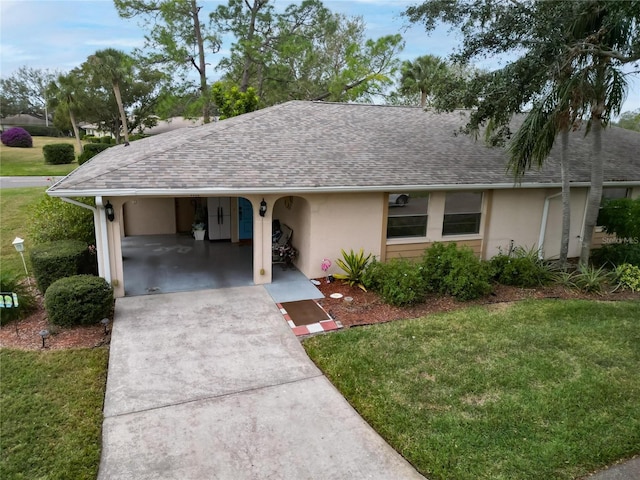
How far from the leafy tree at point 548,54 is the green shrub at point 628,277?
11.1 feet

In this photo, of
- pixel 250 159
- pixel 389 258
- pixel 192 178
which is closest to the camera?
pixel 192 178

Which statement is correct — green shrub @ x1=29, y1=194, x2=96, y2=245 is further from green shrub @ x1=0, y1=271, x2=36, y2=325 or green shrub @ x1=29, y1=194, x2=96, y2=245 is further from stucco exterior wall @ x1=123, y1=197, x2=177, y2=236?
stucco exterior wall @ x1=123, y1=197, x2=177, y2=236

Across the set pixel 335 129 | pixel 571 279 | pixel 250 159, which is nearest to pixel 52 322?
pixel 250 159

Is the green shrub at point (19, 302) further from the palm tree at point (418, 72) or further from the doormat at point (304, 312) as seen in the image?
the palm tree at point (418, 72)

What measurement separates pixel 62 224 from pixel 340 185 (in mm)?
Answer: 7371

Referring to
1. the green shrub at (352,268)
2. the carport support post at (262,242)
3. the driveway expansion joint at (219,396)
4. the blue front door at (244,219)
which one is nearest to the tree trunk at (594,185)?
the green shrub at (352,268)

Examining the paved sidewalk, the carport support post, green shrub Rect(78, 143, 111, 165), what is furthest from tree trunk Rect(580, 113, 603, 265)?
green shrub Rect(78, 143, 111, 165)

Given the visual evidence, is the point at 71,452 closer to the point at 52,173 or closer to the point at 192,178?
the point at 192,178

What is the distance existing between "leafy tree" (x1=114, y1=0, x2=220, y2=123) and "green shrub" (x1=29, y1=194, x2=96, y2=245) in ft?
72.4

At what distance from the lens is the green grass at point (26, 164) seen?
33.1m

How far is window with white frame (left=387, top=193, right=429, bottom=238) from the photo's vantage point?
38.6 feet

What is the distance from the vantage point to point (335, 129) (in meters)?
13.7

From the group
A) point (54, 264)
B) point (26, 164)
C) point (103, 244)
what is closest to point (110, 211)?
point (103, 244)

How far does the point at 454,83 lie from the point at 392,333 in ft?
22.2
